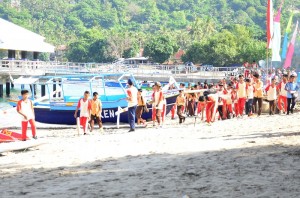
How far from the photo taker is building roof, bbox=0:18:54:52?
5625 centimetres

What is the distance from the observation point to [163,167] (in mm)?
9922

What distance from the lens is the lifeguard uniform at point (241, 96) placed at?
2062 centimetres

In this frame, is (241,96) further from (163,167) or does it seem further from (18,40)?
(18,40)

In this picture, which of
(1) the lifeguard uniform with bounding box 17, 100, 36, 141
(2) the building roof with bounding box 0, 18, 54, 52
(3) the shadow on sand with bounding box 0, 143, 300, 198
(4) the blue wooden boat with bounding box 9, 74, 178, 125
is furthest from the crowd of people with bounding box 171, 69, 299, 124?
(2) the building roof with bounding box 0, 18, 54, 52

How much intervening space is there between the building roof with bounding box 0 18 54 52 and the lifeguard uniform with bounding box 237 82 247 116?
37.4 meters

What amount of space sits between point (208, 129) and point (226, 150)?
5.01 m

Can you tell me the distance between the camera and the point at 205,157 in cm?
1046

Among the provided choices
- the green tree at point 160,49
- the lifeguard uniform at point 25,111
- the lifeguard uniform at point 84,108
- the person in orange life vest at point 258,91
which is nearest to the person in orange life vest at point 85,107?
the lifeguard uniform at point 84,108

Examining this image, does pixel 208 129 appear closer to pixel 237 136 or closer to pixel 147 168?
pixel 237 136

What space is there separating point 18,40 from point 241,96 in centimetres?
4053

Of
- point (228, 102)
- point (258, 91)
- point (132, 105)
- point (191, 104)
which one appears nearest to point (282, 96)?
point (258, 91)

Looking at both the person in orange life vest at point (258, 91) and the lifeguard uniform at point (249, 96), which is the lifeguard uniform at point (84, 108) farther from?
the lifeguard uniform at point (249, 96)

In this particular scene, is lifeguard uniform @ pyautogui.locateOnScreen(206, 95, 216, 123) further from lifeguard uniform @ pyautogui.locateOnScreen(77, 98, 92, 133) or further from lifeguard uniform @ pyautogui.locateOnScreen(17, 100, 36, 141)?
lifeguard uniform @ pyautogui.locateOnScreen(17, 100, 36, 141)

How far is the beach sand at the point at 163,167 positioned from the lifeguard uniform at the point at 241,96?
610cm
